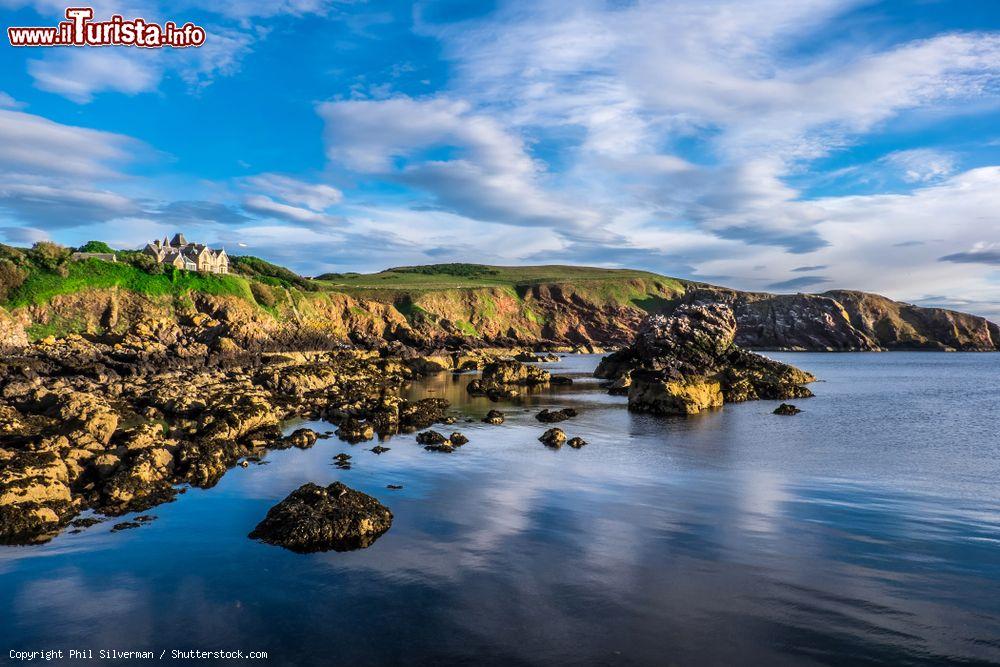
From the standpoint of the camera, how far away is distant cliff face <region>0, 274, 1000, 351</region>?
86.2 m

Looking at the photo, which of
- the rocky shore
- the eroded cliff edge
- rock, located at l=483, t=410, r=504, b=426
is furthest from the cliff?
rock, located at l=483, t=410, r=504, b=426

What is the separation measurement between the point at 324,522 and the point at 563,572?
306 inches

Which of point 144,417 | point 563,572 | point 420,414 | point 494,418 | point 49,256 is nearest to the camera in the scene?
point 563,572

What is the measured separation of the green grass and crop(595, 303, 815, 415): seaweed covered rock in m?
66.0

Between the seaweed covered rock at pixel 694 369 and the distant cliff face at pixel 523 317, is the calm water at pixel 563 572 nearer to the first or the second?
the seaweed covered rock at pixel 694 369

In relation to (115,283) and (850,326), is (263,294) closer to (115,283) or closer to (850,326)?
(115,283)

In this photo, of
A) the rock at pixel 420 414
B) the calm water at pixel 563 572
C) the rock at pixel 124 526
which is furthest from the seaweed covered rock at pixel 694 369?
the rock at pixel 124 526

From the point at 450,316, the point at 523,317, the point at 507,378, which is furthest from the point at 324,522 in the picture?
the point at 523,317

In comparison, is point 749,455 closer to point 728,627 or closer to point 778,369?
point 728,627

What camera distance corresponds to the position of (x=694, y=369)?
6750cm

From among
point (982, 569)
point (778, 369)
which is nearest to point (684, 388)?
point (778, 369)

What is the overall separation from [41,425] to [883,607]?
3517 centimetres

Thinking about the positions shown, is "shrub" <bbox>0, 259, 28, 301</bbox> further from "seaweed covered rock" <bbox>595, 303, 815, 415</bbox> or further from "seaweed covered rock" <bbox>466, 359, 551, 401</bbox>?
"seaweed covered rock" <bbox>595, 303, 815, 415</bbox>

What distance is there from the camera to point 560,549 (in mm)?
16812
